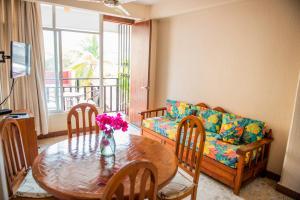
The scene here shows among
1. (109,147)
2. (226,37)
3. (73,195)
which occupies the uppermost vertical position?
(226,37)

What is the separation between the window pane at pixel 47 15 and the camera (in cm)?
367

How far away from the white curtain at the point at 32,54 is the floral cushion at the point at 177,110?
7.42ft

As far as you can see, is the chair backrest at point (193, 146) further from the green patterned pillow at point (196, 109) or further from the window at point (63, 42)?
the window at point (63, 42)

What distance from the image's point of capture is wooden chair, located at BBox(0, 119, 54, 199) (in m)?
1.49

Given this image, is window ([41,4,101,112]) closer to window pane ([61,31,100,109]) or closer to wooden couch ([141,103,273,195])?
window pane ([61,31,100,109])

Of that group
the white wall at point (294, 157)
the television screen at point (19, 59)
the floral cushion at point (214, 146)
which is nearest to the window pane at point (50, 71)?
the television screen at point (19, 59)

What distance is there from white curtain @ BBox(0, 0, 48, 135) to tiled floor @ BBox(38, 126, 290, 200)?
112 inches

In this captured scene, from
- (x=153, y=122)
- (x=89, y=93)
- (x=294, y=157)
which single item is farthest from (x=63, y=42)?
(x=294, y=157)

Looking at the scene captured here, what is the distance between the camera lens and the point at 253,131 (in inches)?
105

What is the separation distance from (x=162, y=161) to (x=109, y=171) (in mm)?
431

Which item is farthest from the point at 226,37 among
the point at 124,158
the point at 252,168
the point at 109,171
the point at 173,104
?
the point at 109,171

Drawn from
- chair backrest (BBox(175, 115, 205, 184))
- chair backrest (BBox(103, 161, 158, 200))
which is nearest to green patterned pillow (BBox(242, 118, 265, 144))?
chair backrest (BBox(175, 115, 205, 184))

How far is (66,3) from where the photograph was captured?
10.8ft

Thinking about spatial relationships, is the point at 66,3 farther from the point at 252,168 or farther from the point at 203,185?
the point at 252,168
